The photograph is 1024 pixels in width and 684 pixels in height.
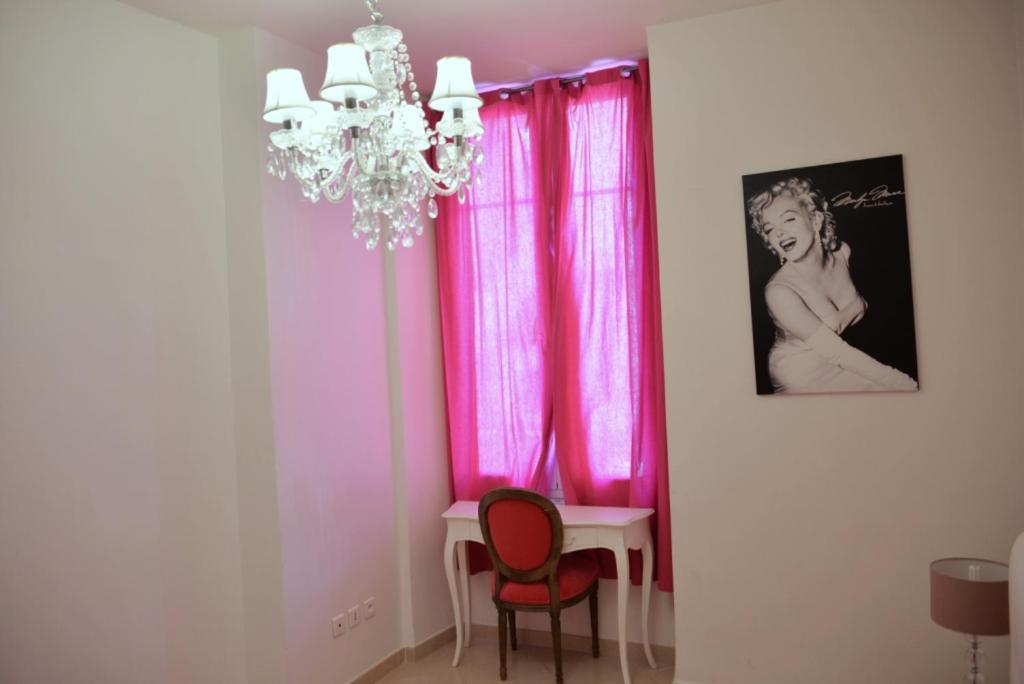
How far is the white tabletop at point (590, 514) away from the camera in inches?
154

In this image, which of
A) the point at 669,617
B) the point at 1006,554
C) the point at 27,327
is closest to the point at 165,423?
the point at 27,327

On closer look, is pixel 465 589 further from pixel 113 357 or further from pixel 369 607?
pixel 113 357

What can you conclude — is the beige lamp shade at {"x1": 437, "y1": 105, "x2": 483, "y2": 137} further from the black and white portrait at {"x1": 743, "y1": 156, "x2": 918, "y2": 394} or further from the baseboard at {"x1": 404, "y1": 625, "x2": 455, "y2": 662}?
the baseboard at {"x1": 404, "y1": 625, "x2": 455, "y2": 662}

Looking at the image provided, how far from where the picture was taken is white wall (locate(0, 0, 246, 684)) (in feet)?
9.34

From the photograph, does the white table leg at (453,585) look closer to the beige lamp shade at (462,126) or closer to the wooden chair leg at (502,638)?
the wooden chair leg at (502,638)

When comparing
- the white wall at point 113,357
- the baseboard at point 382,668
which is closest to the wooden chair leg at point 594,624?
the baseboard at point 382,668

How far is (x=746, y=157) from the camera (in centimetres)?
362

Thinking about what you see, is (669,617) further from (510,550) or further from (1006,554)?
(1006,554)

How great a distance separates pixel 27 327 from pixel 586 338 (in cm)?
254

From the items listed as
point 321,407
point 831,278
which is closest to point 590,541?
point 321,407

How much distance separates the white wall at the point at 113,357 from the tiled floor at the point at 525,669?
39.0 inches

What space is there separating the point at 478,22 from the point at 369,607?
9.09ft

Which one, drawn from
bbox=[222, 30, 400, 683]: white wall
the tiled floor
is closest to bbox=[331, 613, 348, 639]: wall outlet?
bbox=[222, 30, 400, 683]: white wall

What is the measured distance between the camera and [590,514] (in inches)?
161
